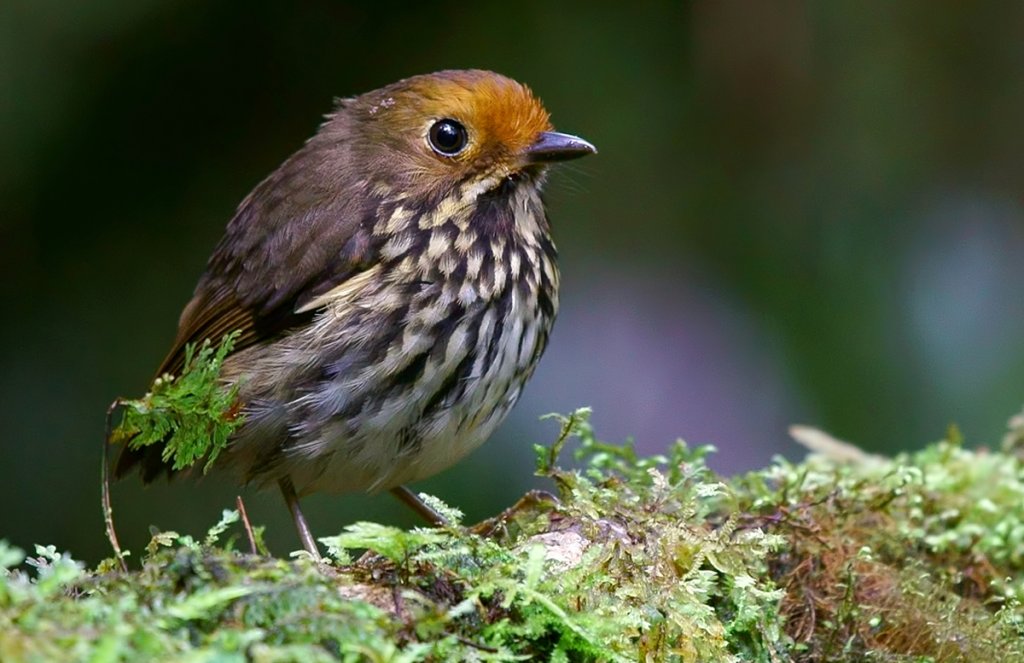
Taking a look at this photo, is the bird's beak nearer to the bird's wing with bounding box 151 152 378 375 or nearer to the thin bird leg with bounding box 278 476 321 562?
the bird's wing with bounding box 151 152 378 375

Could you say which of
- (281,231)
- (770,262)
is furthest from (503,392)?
(770,262)

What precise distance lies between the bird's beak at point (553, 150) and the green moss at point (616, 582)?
0.73m

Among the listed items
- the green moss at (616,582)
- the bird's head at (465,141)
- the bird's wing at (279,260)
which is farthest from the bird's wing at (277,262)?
the green moss at (616,582)

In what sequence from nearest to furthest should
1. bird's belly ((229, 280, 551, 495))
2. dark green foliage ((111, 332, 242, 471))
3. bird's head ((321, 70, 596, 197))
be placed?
dark green foliage ((111, 332, 242, 471)), bird's belly ((229, 280, 551, 495)), bird's head ((321, 70, 596, 197))

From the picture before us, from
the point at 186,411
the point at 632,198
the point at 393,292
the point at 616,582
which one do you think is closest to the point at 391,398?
the point at 393,292

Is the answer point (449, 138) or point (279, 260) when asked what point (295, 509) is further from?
point (449, 138)

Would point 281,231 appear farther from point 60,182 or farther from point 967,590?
point 60,182

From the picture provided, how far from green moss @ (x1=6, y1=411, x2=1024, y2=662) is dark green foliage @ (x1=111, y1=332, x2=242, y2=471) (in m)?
0.18

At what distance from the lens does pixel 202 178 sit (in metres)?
5.30

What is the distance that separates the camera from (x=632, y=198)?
17.2 feet

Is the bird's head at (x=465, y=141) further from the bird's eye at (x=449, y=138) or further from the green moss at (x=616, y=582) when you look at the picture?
the green moss at (x=616, y=582)

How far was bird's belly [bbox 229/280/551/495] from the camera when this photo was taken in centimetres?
263

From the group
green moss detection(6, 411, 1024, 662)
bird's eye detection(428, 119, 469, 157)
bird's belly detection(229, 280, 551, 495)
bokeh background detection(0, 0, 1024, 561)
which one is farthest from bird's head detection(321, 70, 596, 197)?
bokeh background detection(0, 0, 1024, 561)

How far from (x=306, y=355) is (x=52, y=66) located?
268 cm
